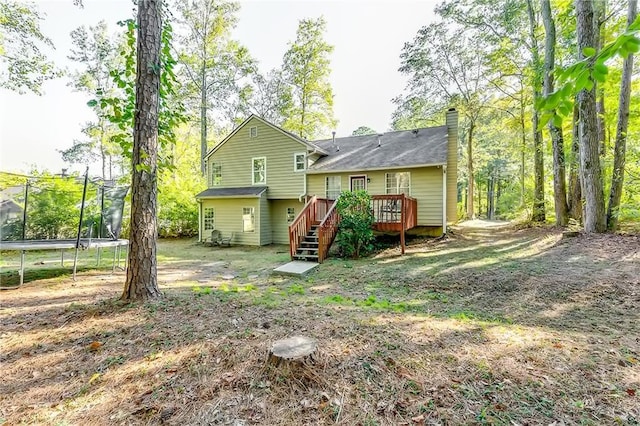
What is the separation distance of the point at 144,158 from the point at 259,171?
37.9 feet

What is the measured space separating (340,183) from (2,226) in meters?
11.1

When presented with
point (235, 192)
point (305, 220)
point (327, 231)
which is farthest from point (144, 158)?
point (235, 192)

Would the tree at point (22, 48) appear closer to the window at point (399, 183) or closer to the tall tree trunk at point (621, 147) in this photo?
the window at point (399, 183)

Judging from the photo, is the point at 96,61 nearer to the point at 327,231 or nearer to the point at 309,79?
the point at 309,79

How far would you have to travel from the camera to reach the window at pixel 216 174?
16.3m

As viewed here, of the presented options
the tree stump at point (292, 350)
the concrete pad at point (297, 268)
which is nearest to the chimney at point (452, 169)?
the concrete pad at point (297, 268)

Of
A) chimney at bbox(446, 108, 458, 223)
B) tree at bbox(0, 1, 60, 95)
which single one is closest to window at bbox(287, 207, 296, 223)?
chimney at bbox(446, 108, 458, 223)

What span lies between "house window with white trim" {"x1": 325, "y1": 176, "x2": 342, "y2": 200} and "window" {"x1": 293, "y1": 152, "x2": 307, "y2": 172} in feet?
4.41

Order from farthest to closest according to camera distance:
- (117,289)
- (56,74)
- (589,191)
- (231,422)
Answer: (56,74) < (589,191) < (117,289) < (231,422)

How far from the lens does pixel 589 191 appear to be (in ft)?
28.2

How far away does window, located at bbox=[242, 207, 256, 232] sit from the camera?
1503 centimetres

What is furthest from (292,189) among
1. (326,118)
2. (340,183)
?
(326,118)

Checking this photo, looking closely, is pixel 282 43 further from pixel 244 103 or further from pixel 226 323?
pixel 226 323

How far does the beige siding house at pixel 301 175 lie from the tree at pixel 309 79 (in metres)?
5.14
